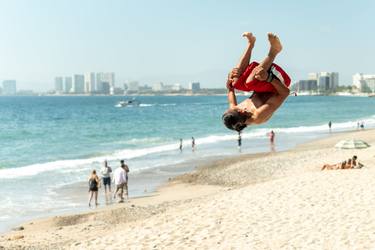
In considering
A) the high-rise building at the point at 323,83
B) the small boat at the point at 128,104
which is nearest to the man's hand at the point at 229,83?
the high-rise building at the point at 323,83

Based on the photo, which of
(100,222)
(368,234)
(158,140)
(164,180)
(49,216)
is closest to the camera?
(368,234)

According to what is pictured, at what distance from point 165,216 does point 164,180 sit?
13045 mm

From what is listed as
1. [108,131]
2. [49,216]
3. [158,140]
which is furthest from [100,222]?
[108,131]

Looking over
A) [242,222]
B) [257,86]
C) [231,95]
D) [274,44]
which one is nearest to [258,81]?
[257,86]

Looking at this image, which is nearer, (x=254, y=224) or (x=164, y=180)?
(x=254, y=224)

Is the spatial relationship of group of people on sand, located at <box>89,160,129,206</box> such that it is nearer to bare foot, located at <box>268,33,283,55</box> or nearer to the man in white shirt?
the man in white shirt

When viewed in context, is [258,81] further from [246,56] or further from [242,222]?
[242,222]

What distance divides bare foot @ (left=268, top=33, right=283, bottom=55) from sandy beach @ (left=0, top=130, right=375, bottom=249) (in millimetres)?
8204

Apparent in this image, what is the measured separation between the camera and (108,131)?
74.4 m

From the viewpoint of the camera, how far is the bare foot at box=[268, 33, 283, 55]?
4.29 meters

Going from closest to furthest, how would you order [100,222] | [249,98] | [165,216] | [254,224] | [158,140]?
[249,98], [254,224], [165,216], [100,222], [158,140]

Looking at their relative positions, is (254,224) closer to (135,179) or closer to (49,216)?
(49,216)

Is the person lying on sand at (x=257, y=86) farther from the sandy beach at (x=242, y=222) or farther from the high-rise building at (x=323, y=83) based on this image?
the high-rise building at (x=323, y=83)

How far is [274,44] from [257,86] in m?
0.35
